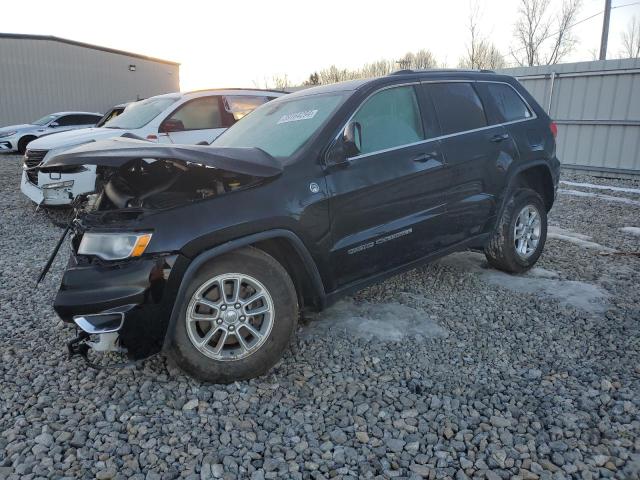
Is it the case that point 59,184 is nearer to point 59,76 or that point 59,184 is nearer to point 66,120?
point 66,120

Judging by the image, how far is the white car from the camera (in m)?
→ 6.57

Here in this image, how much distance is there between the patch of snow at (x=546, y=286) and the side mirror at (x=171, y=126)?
15.1ft

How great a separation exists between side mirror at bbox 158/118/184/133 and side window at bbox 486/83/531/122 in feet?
15.7

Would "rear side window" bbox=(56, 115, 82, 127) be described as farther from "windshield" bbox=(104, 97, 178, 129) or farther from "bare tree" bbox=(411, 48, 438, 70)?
"bare tree" bbox=(411, 48, 438, 70)

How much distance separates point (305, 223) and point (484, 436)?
1.53 meters

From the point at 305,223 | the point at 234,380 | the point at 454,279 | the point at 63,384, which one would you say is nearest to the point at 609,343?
the point at 454,279

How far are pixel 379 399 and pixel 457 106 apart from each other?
2543 mm

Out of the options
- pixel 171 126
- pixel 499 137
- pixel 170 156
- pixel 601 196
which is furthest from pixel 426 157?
pixel 601 196

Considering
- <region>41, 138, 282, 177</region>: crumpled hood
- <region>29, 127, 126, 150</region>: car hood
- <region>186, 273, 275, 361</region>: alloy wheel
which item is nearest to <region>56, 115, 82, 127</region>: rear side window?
<region>29, 127, 126, 150</region>: car hood

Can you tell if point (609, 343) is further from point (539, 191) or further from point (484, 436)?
point (539, 191)

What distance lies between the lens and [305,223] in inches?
120

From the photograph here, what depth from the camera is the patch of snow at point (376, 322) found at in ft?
11.7

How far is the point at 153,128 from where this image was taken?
24.0ft

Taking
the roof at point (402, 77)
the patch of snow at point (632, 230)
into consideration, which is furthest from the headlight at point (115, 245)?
the patch of snow at point (632, 230)
